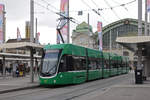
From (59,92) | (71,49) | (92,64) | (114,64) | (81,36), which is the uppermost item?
(81,36)

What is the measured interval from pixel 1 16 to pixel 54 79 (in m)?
13.5

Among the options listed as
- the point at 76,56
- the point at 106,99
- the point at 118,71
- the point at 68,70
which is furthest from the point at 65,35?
the point at 106,99

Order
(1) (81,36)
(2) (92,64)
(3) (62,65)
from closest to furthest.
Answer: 1. (3) (62,65)
2. (2) (92,64)
3. (1) (81,36)

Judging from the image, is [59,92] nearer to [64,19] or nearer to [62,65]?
[62,65]

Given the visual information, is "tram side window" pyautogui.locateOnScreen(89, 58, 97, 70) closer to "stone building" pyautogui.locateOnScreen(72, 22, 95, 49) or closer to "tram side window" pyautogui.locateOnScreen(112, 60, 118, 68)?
"tram side window" pyautogui.locateOnScreen(112, 60, 118, 68)

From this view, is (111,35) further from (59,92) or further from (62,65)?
(59,92)

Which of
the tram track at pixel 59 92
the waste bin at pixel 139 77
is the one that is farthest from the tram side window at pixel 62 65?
the waste bin at pixel 139 77

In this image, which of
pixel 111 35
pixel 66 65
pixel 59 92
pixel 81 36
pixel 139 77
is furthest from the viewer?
pixel 81 36

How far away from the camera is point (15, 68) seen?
107ft

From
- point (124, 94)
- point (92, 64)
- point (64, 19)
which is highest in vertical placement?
point (64, 19)

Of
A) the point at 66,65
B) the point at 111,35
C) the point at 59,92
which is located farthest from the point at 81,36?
the point at 59,92

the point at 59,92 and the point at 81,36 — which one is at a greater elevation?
the point at 81,36

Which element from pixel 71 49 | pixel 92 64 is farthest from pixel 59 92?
pixel 92 64

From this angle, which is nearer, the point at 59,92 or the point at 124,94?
the point at 124,94
